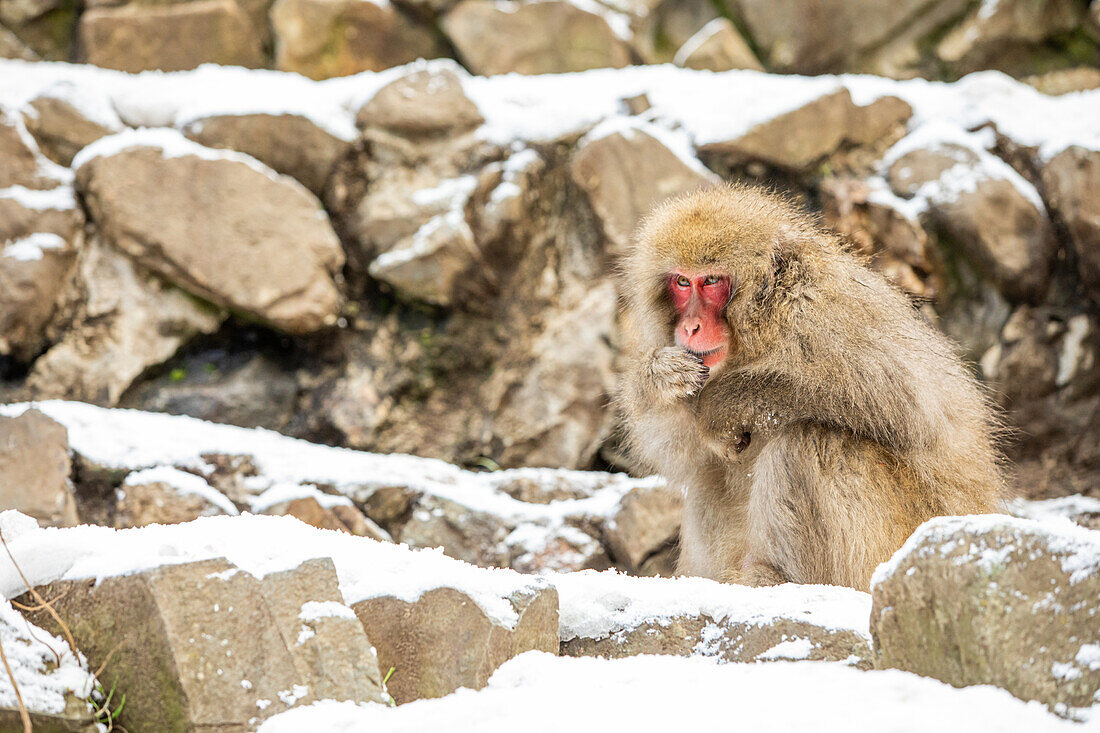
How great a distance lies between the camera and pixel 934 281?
5.01 meters

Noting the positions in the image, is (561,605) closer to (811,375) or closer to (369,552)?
(369,552)

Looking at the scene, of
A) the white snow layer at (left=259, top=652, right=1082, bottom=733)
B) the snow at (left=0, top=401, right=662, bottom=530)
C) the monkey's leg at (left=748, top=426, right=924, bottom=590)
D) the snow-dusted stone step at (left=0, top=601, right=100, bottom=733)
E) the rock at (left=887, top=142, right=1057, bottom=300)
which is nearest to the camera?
the white snow layer at (left=259, top=652, right=1082, bottom=733)

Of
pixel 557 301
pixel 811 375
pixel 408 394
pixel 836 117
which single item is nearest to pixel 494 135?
pixel 557 301

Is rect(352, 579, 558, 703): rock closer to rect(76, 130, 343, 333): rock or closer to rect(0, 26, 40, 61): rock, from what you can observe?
rect(76, 130, 343, 333): rock

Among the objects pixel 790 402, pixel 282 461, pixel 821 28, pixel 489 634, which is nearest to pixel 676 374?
pixel 790 402

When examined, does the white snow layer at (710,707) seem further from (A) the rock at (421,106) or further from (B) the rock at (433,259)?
(A) the rock at (421,106)

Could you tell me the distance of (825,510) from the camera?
2449 mm

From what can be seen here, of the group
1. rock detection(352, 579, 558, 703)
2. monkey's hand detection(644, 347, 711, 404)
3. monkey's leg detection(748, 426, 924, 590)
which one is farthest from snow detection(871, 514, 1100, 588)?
monkey's hand detection(644, 347, 711, 404)

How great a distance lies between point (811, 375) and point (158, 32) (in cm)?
517

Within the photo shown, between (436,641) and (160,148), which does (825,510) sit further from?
(160,148)

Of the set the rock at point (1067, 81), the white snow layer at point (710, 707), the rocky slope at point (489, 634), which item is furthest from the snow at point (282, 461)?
the rock at point (1067, 81)

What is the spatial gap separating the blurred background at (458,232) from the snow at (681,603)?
9.63ft

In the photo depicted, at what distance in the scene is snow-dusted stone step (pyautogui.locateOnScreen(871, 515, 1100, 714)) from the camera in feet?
4.01

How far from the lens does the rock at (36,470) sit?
11.0 ft
